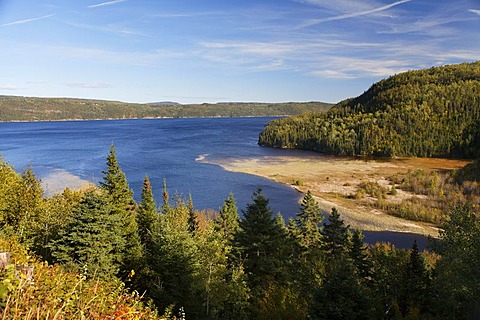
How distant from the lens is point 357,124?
122875 mm

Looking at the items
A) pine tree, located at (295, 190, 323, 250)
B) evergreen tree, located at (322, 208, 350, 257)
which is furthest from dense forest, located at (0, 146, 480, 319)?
pine tree, located at (295, 190, 323, 250)

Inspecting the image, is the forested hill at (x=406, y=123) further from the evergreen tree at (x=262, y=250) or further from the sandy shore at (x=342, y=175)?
the evergreen tree at (x=262, y=250)

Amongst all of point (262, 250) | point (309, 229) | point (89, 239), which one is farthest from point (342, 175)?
point (89, 239)

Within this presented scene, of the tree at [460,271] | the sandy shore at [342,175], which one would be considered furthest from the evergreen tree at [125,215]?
the sandy shore at [342,175]

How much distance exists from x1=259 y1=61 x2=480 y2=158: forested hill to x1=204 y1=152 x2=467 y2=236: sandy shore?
805 cm

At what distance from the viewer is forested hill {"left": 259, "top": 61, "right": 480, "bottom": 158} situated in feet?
345

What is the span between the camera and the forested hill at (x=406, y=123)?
10519 cm

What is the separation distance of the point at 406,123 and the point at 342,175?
53.5 m

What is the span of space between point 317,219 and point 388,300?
15.9 m

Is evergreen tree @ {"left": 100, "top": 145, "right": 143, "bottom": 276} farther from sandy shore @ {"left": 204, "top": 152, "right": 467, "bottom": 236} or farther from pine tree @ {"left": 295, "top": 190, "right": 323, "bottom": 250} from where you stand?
sandy shore @ {"left": 204, "top": 152, "right": 467, "bottom": 236}

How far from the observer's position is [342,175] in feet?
248

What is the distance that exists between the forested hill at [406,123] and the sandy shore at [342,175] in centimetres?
805

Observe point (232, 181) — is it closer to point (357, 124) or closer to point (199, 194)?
point (199, 194)

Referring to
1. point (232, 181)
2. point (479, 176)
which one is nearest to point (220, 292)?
point (232, 181)
